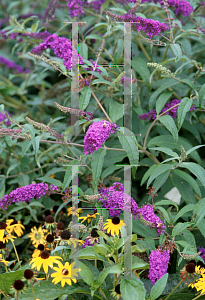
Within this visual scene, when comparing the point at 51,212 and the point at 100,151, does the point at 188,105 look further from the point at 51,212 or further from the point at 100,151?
the point at 51,212

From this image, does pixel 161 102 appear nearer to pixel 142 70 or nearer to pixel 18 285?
pixel 142 70

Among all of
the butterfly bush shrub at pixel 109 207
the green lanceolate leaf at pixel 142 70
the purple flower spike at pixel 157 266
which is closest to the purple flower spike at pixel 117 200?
the butterfly bush shrub at pixel 109 207

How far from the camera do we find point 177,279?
123cm

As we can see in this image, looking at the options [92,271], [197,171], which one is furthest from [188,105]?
[92,271]

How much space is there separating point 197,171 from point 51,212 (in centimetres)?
70

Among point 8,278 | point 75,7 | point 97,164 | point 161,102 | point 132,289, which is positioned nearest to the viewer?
point 132,289

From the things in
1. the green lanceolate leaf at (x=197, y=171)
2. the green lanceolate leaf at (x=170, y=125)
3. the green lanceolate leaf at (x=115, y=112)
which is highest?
the green lanceolate leaf at (x=115, y=112)

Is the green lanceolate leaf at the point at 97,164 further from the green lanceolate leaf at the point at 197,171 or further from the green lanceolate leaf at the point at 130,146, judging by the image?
the green lanceolate leaf at the point at 197,171

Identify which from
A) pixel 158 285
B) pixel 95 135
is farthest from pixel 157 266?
pixel 95 135

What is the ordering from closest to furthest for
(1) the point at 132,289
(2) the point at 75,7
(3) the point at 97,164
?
(1) the point at 132,289 → (3) the point at 97,164 → (2) the point at 75,7

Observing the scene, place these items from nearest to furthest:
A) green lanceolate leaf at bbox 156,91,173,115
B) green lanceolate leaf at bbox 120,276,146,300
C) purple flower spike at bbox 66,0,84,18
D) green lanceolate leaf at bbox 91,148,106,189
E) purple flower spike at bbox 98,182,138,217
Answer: green lanceolate leaf at bbox 120,276,146,300
purple flower spike at bbox 98,182,138,217
green lanceolate leaf at bbox 91,148,106,189
green lanceolate leaf at bbox 156,91,173,115
purple flower spike at bbox 66,0,84,18

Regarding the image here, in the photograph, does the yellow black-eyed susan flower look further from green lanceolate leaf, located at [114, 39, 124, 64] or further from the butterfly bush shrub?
green lanceolate leaf, located at [114, 39, 124, 64]

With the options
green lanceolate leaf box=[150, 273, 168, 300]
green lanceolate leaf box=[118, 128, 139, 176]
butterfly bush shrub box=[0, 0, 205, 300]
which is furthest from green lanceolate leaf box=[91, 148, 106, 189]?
green lanceolate leaf box=[150, 273, 168, 300]

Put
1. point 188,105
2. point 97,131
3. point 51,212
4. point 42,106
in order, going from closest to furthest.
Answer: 1. point 97,131
2. point 188,105
3. point 51,212
4. point 42,106
